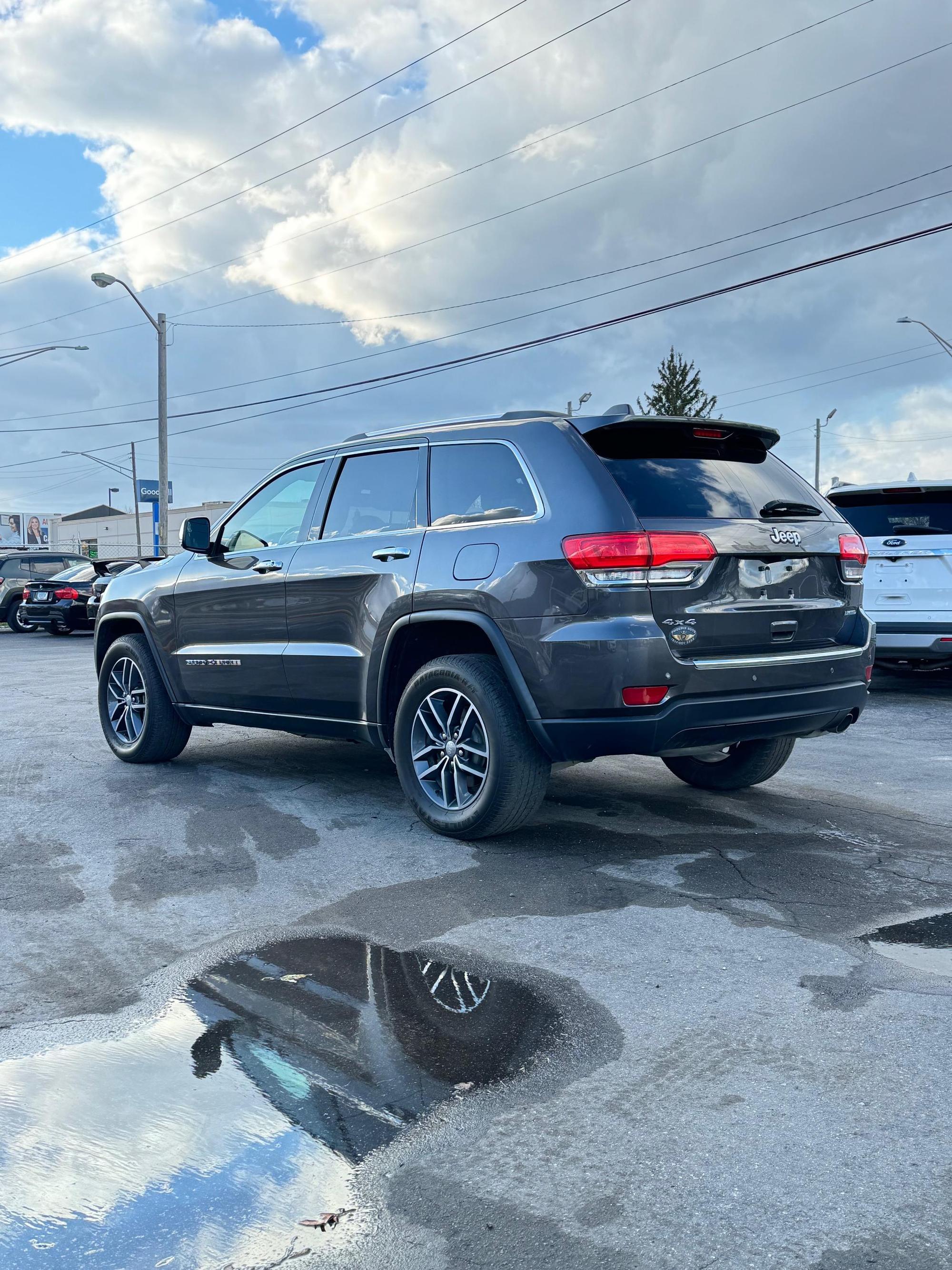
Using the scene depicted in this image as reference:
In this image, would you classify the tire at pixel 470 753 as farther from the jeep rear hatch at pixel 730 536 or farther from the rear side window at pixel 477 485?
the jeep rear hatch at pixel 730 536

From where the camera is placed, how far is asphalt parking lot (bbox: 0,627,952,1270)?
93.0 inches

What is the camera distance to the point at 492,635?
5105 millimetres

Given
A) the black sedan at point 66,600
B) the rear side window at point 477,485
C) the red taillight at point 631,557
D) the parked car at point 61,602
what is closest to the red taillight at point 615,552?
the red taillight at point 631,557

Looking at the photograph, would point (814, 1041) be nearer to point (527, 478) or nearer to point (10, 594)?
point (527, 478)

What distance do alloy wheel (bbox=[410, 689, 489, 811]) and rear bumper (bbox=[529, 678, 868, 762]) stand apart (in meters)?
0.38

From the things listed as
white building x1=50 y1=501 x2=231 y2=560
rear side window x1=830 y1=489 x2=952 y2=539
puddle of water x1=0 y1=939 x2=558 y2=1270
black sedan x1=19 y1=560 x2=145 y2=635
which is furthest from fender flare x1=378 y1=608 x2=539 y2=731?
white building x1=50 y1=501 x2=231 y2=560

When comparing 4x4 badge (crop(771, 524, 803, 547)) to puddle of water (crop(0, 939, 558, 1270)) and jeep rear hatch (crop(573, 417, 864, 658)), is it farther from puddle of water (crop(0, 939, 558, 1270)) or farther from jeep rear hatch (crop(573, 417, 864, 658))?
puddle of water (crop(0, 939, 558, 1270))

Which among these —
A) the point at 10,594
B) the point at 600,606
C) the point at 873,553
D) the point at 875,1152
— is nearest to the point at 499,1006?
the point at 875,1152

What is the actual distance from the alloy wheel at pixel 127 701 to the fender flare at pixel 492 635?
2705mm

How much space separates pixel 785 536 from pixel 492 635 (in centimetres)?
139

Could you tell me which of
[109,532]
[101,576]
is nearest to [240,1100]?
[101,576]

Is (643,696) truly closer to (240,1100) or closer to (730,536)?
(730,536)

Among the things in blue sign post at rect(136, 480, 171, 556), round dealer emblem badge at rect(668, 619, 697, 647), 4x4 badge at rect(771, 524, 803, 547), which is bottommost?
round dealer emblem badge at rect(668, 619, 697, 647)

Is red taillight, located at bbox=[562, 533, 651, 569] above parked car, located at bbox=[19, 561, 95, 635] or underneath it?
above
